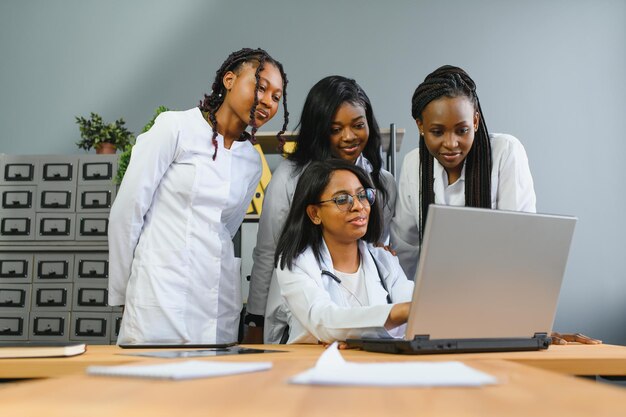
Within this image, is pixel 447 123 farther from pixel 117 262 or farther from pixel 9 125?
pixel 9 125

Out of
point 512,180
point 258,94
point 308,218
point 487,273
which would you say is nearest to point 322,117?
point 258,94

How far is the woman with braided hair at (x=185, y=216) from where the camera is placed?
6.35 ft

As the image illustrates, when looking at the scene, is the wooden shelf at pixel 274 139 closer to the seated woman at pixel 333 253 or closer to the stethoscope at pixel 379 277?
the seated woman at pixel 333 253

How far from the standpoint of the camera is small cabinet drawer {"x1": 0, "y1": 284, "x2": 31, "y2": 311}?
11.2ft

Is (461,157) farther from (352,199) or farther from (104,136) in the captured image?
(104,136)

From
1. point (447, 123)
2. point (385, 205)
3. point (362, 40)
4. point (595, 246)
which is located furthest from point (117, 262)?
point (595, 246)

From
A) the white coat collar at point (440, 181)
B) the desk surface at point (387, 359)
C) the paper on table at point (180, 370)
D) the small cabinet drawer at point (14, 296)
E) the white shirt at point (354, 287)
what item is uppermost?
the white coat collar at point (440, 181)

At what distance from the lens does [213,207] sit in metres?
2.04

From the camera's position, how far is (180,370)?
0.64 meters

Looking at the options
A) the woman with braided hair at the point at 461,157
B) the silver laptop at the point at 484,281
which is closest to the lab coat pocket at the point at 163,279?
the woman with braided hair at the point at 461,157

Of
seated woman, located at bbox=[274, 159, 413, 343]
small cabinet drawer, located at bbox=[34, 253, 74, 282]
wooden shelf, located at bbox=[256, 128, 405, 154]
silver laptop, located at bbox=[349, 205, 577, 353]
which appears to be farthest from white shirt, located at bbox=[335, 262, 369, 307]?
small cabinet drawer, located at bbox=[34, 253, 74, 282]

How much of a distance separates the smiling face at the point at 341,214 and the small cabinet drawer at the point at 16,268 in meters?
2.17

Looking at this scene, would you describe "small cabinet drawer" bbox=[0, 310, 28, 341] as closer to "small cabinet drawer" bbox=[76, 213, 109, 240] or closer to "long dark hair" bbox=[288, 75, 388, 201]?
"small cabinet drawer" bbox=[76, 213, 109, 240]

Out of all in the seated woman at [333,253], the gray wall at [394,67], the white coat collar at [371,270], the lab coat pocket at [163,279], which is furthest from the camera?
the gray wall at [394,67]
